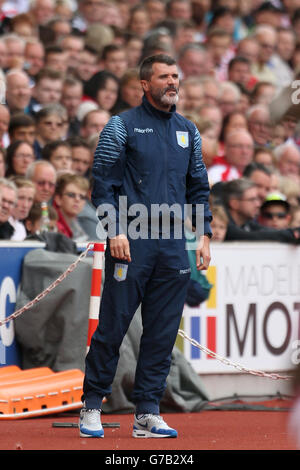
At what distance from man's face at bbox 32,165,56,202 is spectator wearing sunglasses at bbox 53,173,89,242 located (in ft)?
0.40

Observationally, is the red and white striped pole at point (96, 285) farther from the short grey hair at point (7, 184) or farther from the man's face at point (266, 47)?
the man's face at point (266, 47)

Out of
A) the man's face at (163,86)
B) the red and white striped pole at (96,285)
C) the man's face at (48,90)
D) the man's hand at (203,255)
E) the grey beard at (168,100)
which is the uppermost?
the man's face at (48,90)

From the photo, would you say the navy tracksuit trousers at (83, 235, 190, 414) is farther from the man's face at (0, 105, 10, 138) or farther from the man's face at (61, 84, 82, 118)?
the man's face at (61, 84, 82, 118)

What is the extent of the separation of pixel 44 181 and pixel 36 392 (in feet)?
8.65

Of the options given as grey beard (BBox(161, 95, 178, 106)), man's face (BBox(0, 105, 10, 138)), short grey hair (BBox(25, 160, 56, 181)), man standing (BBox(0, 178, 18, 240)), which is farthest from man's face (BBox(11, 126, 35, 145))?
grey beard (BBox(161, 95, 178, 106))

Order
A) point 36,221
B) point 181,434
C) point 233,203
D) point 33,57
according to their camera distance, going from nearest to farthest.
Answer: point 181,434 → point 36,221 → point 233,203 → point 33,57

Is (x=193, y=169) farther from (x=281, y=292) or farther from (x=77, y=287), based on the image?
(x=281, y=292)

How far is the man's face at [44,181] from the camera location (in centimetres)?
1193

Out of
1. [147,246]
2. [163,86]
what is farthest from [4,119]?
[147,246]

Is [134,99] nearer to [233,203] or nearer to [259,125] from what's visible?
[259,125]

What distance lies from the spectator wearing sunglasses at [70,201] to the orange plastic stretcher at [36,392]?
→ 1823 mm

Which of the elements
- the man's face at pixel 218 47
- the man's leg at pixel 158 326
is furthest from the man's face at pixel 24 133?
the man's face at pixel 218 47

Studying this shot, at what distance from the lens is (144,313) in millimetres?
8328

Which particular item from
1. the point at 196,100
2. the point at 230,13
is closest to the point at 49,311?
the point at 196,100
